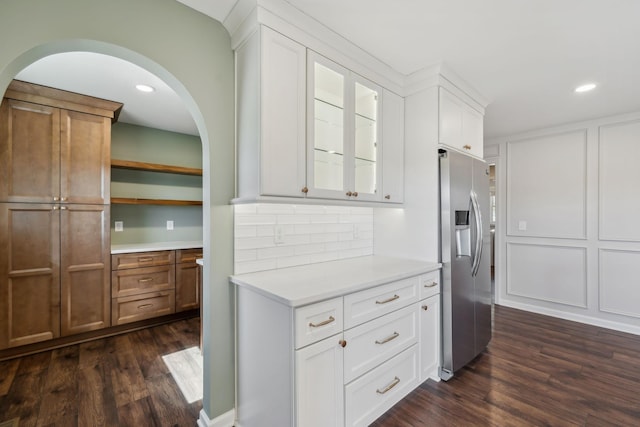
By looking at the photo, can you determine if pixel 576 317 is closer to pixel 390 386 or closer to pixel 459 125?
pixel 459 125

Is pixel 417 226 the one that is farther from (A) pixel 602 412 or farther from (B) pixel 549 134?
(B) pixel 549 134

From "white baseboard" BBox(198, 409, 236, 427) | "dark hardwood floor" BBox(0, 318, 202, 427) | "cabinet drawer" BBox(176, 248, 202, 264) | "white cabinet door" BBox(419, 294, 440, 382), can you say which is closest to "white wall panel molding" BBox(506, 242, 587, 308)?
"white cabinet door" BBox(419, 294, 440, 382)

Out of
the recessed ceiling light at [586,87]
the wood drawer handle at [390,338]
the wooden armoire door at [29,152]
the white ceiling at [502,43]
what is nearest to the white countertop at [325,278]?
the wood drawer handle at [390,338]

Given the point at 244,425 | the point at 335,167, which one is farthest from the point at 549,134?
the point at 244,425

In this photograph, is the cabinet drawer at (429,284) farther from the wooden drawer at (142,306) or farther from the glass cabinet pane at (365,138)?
the wooden drawer at (142,306)

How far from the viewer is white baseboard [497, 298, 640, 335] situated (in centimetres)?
319

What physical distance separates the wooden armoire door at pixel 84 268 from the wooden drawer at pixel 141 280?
0.26 ft

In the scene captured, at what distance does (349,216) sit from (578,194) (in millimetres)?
3185

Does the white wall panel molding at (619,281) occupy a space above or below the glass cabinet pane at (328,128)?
below

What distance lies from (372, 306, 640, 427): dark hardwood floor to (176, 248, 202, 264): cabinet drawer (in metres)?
2.83

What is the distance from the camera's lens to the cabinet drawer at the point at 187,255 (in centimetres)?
350

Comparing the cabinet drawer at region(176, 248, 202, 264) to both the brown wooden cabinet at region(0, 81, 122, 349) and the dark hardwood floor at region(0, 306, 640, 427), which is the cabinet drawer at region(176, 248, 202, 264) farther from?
the dark hardwood floor at region(0, 306, 640, 427)

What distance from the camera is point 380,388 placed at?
1773 millimetres

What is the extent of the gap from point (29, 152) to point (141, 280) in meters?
1.65
